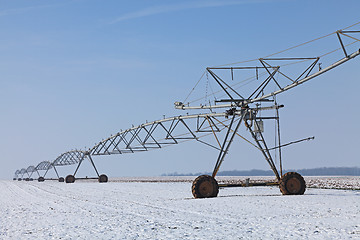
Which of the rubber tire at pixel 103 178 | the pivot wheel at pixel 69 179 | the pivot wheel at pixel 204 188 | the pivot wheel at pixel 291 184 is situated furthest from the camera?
the pivot wheel at pixel 69 179

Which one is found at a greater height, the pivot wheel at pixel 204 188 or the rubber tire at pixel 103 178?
the rubber tire at pixel 103 178

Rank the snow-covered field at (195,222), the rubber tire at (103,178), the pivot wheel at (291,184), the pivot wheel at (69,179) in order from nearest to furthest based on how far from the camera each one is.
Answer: the snow-covered field at (195,222)
the pivot wheel at (291,184)
the rubber tire at (103,178)
the pivot wheel at (69,179)

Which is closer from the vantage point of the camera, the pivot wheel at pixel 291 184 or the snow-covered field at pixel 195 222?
the snow-covered field at pixel 195 222

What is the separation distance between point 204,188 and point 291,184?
552 centimetres

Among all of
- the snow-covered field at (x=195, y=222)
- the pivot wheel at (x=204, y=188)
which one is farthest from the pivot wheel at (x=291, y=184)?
the snow-covered field at (x=195, y=222)

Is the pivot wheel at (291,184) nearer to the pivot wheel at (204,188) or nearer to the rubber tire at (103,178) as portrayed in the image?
the pivot wheel at (204,188)

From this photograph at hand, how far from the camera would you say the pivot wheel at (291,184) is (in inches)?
1009

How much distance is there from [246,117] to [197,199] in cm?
673

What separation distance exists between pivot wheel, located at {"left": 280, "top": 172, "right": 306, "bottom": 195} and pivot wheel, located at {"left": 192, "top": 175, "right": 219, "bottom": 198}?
4.28m

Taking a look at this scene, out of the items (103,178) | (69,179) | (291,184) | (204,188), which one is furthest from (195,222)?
(69,179)

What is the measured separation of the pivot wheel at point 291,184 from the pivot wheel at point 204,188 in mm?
4283

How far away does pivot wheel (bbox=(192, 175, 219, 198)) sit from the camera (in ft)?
79.6

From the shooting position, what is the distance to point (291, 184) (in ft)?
84.6

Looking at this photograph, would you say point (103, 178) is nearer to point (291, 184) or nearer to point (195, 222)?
point (291, 184)
